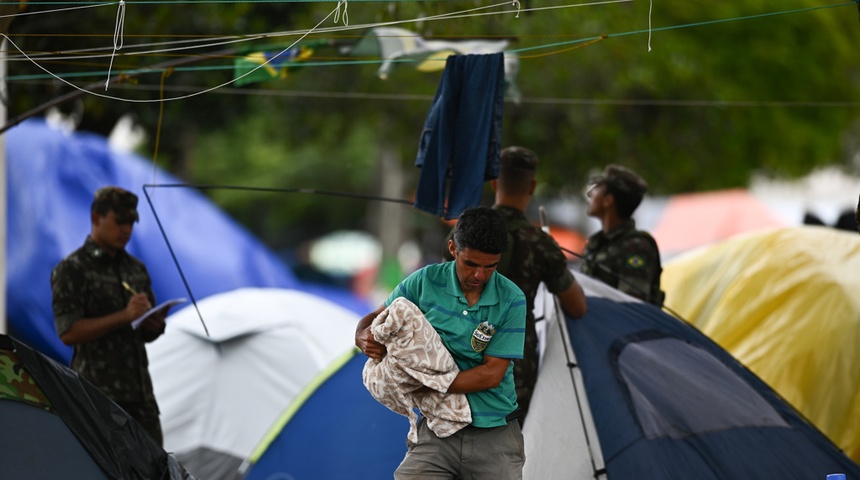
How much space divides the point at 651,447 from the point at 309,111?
480 inches

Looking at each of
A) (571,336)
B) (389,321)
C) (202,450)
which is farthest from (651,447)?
(202,450)

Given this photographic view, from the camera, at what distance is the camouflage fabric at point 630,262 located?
6344 mm

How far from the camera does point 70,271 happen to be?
18.2 ft

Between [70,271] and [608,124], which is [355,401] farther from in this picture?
[608,124]

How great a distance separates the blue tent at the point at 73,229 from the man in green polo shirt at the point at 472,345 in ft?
18.9

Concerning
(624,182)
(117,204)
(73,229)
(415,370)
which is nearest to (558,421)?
(624,182)

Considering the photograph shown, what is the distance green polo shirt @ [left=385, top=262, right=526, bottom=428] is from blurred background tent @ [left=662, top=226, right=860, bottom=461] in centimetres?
402

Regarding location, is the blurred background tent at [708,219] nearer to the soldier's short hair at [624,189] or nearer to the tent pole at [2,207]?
the soldier's short hair at [624,189]

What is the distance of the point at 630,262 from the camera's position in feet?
20.9

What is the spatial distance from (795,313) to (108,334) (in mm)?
4820

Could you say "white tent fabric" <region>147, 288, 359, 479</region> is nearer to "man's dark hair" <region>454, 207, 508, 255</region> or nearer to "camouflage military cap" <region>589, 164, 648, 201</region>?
"camouflage military cap" <region>589, 164, 648, 201</region>

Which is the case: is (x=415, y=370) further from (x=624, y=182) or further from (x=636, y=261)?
(x=624, y=182)

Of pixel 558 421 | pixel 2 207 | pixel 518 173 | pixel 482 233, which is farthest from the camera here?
pixel 2 207

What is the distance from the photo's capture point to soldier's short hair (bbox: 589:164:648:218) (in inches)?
253
